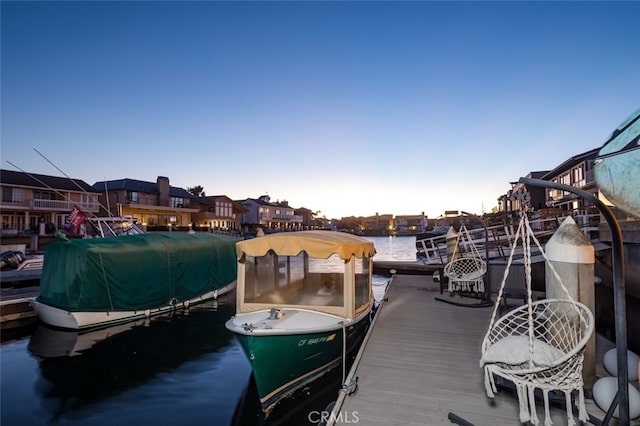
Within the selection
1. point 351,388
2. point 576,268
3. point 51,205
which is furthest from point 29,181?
point 576,268

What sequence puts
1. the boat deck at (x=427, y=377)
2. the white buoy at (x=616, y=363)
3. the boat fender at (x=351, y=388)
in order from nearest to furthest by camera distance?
the boat deck at (x=427, y=377)
the white buoy at (x=616, y=363)
the boat fender at (x=351, y=388)

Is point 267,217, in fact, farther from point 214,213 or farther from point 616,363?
point 616,363

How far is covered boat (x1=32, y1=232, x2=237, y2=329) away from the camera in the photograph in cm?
1060

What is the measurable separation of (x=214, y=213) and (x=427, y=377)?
48.7 metres

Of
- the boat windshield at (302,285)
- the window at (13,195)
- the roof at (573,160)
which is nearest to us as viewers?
the boat windshield at (302,285)

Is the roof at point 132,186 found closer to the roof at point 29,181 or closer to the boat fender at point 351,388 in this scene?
the roof at point 29,181

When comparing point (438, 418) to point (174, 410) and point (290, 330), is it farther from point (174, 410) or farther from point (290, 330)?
point (174, 410)

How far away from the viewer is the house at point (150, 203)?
39.5 metres

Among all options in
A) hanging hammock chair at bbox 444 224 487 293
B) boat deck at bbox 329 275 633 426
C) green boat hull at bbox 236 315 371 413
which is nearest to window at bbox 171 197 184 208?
hanging hammock chair at bbox 444 224 487 293

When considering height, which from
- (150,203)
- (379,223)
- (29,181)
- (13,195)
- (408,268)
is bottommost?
(408,268)

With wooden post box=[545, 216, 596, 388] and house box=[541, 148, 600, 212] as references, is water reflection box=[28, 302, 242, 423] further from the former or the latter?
house box=[541, 148, 600, 212]

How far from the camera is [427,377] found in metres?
5.12

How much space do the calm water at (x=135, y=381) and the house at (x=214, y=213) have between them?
36.7m

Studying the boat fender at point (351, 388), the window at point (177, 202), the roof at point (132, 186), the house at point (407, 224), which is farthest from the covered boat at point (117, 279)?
the house at point (407, 224)
